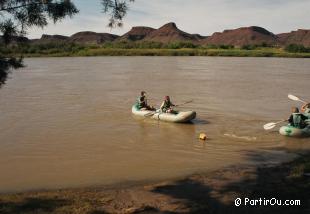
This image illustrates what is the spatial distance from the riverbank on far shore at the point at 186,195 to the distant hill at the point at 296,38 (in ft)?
374

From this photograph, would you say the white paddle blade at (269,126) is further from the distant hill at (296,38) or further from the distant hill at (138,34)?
the distant hill at (138,34)

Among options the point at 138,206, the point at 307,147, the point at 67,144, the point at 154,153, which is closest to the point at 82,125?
the point at 67,144

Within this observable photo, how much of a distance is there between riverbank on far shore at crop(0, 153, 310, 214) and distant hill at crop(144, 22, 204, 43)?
118823mm

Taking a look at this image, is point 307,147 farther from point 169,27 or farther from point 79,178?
point 169,27

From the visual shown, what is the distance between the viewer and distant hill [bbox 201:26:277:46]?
122750 mm

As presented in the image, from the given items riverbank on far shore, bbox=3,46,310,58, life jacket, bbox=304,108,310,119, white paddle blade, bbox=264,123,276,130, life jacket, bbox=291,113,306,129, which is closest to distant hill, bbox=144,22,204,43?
riverbank on far shore, bbox=3,46,310,58

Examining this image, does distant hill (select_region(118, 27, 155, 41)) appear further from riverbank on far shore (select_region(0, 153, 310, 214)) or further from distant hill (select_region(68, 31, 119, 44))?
riverbank on far shore (select_region(0, 153, 310, 214))

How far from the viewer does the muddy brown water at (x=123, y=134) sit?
34.5 feet

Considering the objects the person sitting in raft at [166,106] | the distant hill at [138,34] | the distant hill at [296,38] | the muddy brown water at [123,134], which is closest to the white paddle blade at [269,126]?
the muddy brown water at [123,134]

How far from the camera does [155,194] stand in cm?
818

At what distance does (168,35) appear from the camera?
130500 millimetres

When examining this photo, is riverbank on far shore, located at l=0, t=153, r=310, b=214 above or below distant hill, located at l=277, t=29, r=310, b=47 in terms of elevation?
below

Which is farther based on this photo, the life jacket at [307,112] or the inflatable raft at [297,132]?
the life jacket at [307,112]

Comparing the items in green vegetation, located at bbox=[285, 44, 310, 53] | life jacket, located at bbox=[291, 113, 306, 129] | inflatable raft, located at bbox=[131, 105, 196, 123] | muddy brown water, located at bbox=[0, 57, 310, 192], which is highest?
green vegetation, located at bbox=[285, 44, 310, 53]
